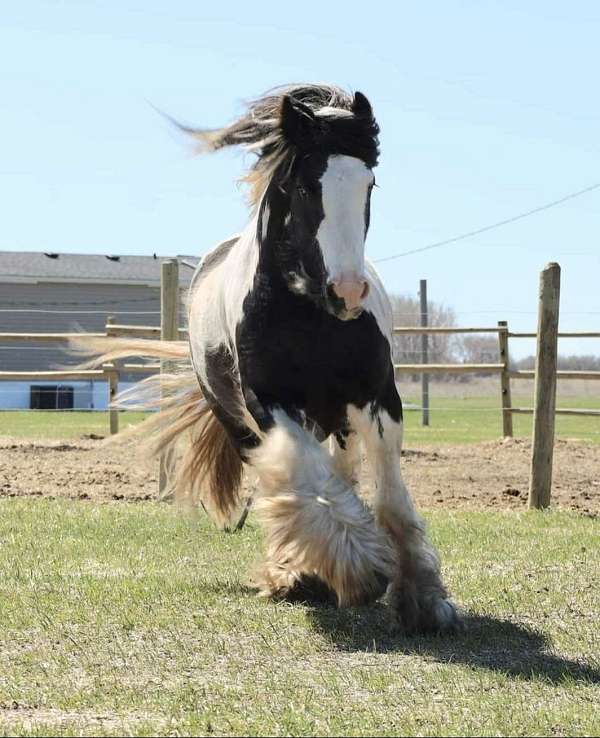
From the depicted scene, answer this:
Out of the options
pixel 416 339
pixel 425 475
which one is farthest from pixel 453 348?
pixel 425 475

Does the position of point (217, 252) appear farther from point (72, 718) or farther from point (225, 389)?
point (72, 718)

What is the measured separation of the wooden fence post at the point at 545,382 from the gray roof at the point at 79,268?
1176 inches

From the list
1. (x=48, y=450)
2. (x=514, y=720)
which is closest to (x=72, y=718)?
(x=514, y=720)

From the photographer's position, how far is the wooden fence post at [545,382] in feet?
32.7

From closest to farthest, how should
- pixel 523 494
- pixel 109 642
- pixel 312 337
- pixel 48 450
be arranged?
pixel 109 642, pixel 312 337, pixel 523 494, pixel 48 450

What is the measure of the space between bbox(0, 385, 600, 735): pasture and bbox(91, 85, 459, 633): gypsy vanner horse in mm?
308

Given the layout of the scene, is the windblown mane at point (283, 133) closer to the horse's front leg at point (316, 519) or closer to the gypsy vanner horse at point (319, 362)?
the gypsy vanner horse at point (319, 362)

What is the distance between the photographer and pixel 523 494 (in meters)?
10.9

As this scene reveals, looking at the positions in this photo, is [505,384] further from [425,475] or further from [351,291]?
[351,291]

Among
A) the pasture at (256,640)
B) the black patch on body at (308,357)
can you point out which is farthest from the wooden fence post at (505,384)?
the black patch on body at (308,357)

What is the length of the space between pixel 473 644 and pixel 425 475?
772 centimetres

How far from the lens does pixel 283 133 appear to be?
5.28 meters

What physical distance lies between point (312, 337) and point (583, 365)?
2753 inches

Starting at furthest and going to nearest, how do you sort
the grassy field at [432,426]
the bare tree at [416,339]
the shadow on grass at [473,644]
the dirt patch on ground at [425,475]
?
the bare tree at [416,339], the grassy field at [432,426], the dirt patch on ground at [425,475], the shadow on grass at [473,644]
